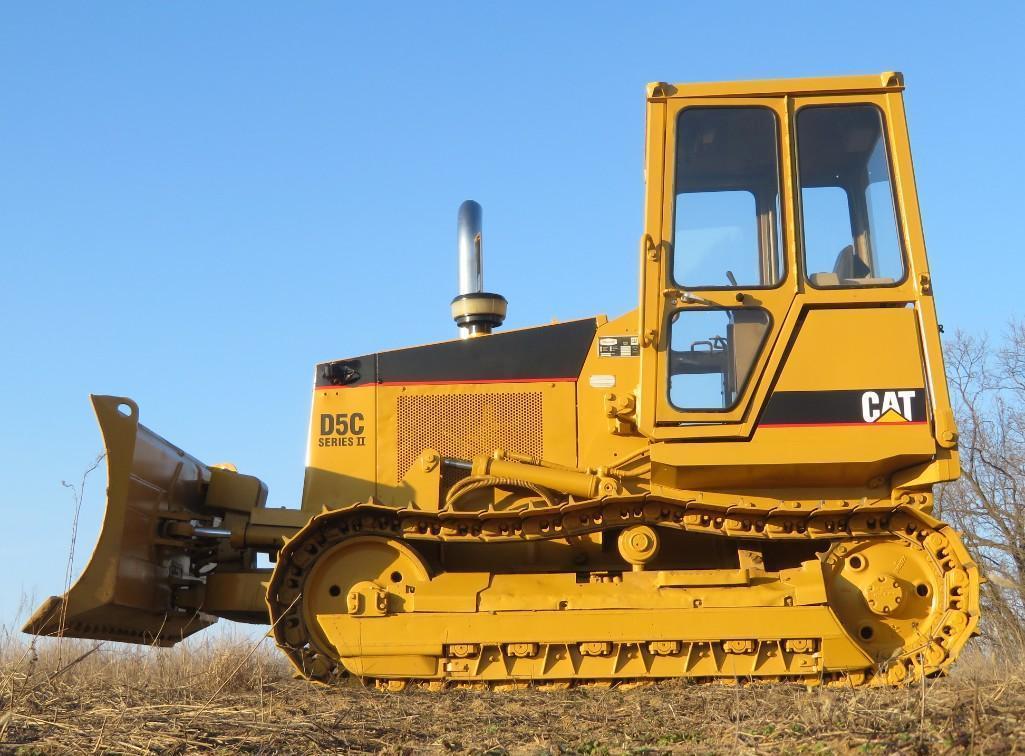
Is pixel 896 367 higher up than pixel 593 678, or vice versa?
pixel 896 367

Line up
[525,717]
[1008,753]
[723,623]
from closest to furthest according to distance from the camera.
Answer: [1008,753] < [525,717] < [723,623]

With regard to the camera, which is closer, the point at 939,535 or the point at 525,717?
the point at 525,717

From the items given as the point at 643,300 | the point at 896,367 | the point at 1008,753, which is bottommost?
the point at 1008,753

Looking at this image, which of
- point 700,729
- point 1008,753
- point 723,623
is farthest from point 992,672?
point 1008,753

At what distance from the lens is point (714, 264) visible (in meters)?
7.13

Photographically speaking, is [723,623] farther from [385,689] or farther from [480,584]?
[385,689]

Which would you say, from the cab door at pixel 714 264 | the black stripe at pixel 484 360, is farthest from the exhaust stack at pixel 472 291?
the cab door at pixel 714 264

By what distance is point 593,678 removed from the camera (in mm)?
6809

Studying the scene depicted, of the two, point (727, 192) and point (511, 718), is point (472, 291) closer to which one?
point (727, 192)

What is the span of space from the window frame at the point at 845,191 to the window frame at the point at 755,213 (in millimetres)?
85

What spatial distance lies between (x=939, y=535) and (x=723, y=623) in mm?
1437

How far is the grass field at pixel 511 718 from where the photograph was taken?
416 centimetres

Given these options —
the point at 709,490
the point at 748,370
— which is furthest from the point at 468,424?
the point at 748,370

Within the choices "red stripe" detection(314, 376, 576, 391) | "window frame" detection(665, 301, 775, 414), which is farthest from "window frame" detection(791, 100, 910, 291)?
"red stripe" detection(314, 376, 576, 391)
